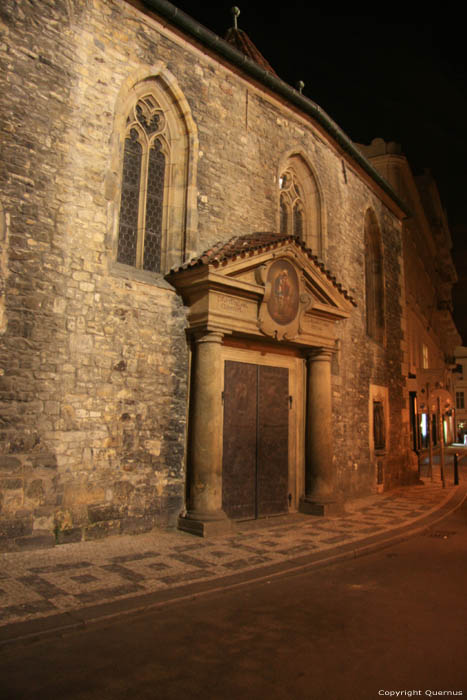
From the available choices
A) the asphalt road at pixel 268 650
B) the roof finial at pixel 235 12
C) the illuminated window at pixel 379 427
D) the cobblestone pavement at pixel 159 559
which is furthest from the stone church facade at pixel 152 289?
the roof finial at pixel 235 12

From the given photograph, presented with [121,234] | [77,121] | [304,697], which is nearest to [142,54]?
[77,121]

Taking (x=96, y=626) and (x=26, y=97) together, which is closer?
(x=96, y=626)

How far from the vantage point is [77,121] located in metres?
7.54

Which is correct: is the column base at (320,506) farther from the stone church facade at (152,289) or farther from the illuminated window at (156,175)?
the illuminated window at (156,175)

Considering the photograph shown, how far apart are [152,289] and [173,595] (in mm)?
4833

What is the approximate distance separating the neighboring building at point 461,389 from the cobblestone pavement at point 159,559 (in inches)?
2018

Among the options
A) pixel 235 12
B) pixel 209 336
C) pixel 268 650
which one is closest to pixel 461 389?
pixel 235 12

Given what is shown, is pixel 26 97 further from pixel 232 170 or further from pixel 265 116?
pixel 265 116

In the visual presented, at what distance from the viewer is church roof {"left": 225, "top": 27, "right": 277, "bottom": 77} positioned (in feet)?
45.1

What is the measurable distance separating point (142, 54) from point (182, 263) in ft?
11.4

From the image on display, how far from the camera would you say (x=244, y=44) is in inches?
547

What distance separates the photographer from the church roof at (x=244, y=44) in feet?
45.1

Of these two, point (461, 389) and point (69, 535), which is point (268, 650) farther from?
point (461, 389)

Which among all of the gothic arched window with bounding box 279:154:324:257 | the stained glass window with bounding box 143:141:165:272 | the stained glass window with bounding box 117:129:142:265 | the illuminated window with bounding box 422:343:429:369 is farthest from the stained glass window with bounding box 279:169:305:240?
the illuminated window with bounding box 422:343:429:369
